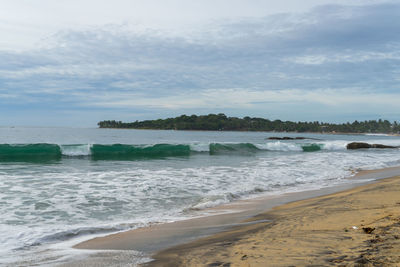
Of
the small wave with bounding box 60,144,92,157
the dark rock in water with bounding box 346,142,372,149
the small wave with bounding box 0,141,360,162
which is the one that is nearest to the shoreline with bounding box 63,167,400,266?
the small wave with bounding box 0,141,360,162

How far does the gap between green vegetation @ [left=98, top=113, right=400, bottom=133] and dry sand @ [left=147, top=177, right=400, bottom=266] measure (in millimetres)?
115920

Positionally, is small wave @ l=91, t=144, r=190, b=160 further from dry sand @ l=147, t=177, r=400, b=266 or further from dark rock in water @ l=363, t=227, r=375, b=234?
dark rock in water @ l=363, t=227, r=375, b=234

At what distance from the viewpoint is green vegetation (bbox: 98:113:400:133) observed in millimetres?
123750

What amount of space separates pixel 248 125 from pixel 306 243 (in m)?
136

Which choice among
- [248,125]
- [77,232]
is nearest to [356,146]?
[77,232]

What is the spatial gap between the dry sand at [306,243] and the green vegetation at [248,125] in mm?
115920

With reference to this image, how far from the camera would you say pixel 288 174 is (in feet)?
38.3

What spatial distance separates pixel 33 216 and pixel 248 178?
6695 mm

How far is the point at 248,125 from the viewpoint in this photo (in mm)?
138125

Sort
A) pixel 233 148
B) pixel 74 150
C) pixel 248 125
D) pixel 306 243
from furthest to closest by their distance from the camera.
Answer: pixel 248 125 < pixel 233 148 < pixel 74 150 < pixel 306 243

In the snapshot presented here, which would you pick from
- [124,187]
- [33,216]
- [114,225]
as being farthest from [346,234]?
[124,187]

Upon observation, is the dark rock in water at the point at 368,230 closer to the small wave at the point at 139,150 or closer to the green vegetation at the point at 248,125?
the small wave at the point at 139,150

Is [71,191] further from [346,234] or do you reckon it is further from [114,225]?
[346,234]

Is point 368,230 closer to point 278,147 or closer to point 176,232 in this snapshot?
point 176,232
